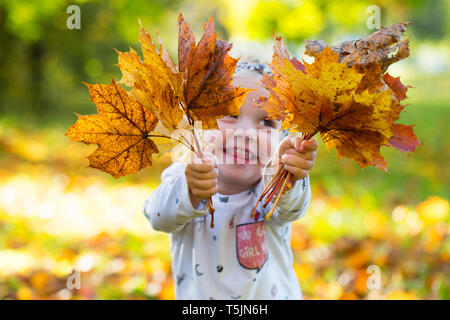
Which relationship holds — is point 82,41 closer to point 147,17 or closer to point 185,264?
point 147,17

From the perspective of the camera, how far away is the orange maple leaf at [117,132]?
94 centimetres

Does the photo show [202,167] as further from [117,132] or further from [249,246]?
[249,246]

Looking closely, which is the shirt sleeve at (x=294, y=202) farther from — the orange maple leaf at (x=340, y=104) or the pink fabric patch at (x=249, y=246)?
the orange maple leaf at (x=340, y=104)

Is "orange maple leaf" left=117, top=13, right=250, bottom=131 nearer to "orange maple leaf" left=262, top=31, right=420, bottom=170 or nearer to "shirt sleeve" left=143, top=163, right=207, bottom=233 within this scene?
"orange maple leaf" left=262, top=31, right=420, bottom=170

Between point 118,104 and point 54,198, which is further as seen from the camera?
point 54,198

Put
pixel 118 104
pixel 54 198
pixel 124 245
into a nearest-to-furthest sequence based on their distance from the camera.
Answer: pixel 118 104 → pixel 124 245 → pixel 54 198

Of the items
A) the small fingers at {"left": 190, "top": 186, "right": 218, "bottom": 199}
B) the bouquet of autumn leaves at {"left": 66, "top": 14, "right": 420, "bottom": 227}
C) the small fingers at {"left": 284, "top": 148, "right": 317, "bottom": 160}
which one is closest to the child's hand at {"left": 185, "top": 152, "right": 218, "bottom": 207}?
the small fingers at {"left": 190, "top": 186, "right": 218, "bottom": 199}

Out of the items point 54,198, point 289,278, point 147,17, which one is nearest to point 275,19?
point 147,17

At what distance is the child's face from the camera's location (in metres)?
1.33

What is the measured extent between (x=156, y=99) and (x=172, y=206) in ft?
1.53

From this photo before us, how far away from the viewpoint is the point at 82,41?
981 cm

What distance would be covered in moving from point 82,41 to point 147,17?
2881 millimetres

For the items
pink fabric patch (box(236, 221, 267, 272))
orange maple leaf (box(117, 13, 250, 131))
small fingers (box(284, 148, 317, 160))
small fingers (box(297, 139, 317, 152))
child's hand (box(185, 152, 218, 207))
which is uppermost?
orange maple leaf (box(117, 13, 250, 131))

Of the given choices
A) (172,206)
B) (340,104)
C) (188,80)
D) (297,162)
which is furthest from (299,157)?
(172,206)
